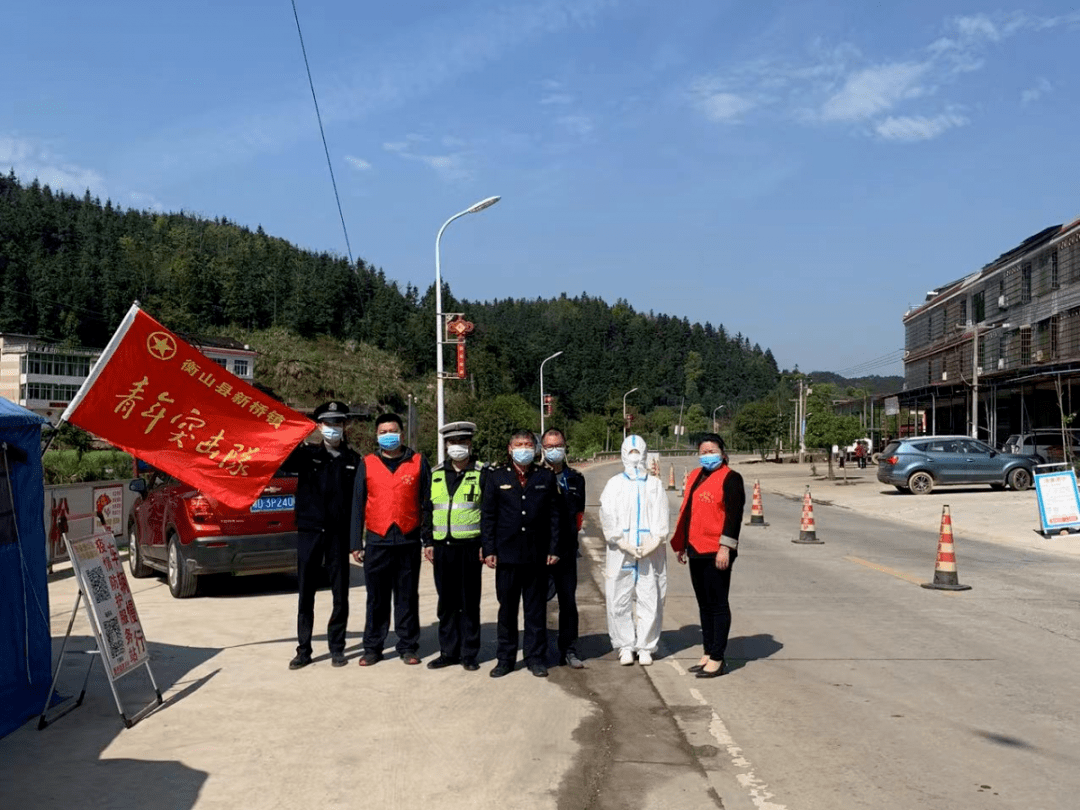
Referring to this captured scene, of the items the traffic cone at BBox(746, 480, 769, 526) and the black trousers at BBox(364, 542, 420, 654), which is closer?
the black trousers at BBox(364, 542, 420, 654)

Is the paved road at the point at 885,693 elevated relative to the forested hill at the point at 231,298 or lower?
lower

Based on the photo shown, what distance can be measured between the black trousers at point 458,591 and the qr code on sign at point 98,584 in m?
2.44

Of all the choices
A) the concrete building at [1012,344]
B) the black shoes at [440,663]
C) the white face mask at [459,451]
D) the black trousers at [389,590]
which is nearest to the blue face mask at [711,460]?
the white face mask at [459,451]

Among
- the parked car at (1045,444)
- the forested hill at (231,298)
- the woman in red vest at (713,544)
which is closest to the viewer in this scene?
the woman in red vest at (713,544)

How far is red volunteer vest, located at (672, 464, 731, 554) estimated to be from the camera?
782 centimetres

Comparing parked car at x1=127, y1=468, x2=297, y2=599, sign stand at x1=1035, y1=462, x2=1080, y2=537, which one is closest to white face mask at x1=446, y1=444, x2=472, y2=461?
parked car at x1=127, y1=468, x2=297, y2=599

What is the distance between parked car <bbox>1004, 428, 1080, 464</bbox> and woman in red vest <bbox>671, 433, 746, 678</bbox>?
30.9 meters

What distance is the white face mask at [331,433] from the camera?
27.3 feet

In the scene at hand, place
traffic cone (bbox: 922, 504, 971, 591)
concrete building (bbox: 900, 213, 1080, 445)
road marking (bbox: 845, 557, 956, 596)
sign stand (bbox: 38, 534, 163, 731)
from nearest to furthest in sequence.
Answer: sign stand (bbox: 38, 534, 163, 731)
traffic cone (bbox: 922, 504, 971, 591)
road marking (bbox: 845, 557, 956, 596)
concrete building (bbox: 900, 213, 1080, 445)

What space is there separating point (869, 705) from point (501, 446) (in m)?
43.2

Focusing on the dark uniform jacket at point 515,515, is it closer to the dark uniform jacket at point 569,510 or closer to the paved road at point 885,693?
the dark uniform jacket at point 569,510

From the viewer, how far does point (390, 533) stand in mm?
8125

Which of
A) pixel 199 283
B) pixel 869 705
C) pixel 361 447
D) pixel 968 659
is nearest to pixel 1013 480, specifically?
pixel 968 659

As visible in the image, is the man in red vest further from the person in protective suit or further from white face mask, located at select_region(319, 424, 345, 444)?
the person in protective suit
